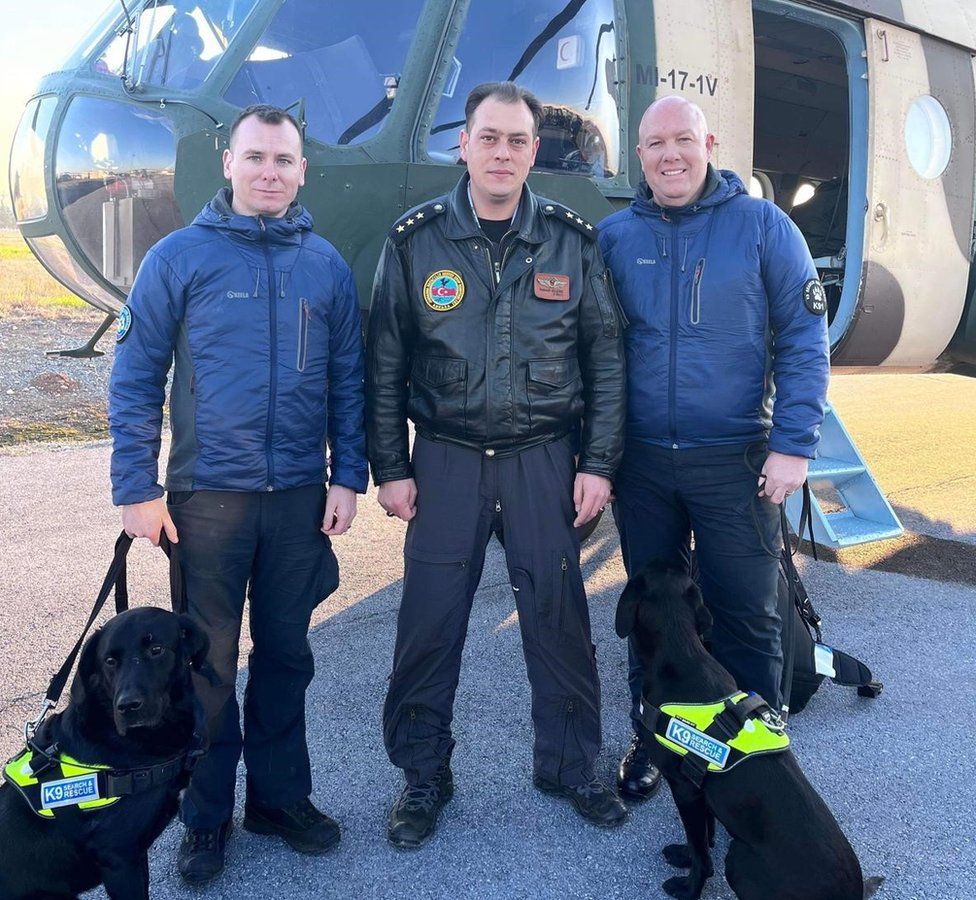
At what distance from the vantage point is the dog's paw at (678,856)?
2.49m

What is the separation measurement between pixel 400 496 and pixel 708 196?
1.33 meters

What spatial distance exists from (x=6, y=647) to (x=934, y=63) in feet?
19.2

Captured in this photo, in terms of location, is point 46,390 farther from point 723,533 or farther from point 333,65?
point 723,533

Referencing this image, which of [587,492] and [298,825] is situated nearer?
[298,825]

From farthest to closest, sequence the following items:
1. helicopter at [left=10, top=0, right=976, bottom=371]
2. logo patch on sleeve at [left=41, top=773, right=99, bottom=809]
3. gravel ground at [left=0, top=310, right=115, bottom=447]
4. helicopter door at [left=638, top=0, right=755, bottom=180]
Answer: gravel ground at [left=0, top=310, right=115, bottom=447], helicopter door at [left=638, top=0, right=755, bottom=180], helicopter at [left=10, top=0, right=976, bottom=371], logo patch on sleeve at [left=41, top=773, right=99, bottom=809]

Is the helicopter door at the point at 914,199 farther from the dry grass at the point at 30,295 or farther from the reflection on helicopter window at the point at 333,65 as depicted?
the dry grass at the point at 30,295

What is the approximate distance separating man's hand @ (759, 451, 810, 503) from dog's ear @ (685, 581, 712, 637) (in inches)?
15.4

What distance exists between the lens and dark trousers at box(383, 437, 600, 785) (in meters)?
2.64

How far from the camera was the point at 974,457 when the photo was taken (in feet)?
26.4

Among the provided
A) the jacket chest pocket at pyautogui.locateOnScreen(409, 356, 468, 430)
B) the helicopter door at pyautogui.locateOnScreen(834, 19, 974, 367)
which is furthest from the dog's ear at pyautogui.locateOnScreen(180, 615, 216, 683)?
the helicopter door at pyautogui.locateOnScreen(834, 19, 974, 367)

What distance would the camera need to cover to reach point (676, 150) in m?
2.67

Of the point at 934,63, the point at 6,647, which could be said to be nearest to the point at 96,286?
the point at 6,647

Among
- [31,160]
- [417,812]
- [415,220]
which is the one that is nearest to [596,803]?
[417,812]

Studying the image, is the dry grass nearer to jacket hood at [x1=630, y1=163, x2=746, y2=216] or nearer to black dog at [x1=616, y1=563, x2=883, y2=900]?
jacket hood at [x1=630, y1=163, x2=746, y2=216]
